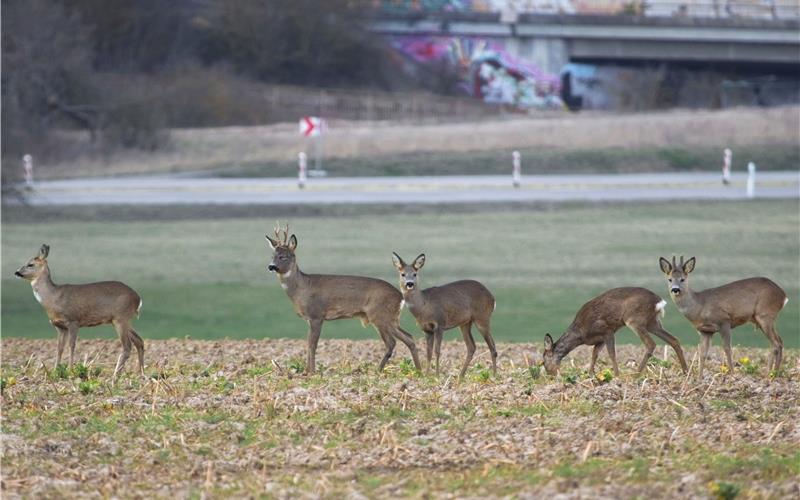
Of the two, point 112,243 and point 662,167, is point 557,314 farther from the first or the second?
point 662,167

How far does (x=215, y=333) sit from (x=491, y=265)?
327 inches

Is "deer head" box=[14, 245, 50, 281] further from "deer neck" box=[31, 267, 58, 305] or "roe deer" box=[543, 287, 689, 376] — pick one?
"roe deer" box=[543, 287, 689, 376]

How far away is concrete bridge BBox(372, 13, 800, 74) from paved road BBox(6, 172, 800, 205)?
76.0 ft

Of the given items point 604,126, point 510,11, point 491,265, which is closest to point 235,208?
point 491,265

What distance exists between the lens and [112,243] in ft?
103

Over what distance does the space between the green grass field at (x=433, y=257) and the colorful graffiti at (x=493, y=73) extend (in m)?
31.7

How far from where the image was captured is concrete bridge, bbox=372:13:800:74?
6638 cm

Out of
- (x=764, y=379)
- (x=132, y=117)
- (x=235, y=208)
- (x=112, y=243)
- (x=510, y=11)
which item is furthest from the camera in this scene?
(x=510, y=11)

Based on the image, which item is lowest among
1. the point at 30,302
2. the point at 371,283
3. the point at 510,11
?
the point at 30,302

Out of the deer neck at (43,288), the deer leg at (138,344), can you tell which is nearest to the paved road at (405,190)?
the deer neck at (43,288)

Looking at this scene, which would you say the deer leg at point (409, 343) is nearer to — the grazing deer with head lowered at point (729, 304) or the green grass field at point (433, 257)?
the grazing deer with head lowered at point (729, 304)

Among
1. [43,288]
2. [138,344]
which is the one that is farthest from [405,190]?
[138,344]

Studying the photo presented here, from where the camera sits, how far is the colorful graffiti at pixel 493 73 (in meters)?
68.5

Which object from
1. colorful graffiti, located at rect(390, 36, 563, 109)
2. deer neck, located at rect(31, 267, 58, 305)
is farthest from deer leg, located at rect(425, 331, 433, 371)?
colorful graffiti, located at rect(390, 36, 563, 109)
